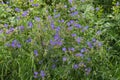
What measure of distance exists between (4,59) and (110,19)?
171 centimetres

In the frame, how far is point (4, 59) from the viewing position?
3.70 m

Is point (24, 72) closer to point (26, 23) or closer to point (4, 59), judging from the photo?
point (4, 59)

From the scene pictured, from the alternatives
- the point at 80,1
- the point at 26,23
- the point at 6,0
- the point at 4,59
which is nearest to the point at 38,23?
the point at 26,23

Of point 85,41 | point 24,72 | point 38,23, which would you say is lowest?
point 24,72

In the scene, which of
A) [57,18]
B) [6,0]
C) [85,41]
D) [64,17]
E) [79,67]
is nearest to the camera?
[79,67]

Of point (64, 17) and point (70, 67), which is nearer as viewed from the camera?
point (70, 67)

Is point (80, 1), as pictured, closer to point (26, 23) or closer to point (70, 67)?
point (26, 23)

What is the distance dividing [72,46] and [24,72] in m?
0.64

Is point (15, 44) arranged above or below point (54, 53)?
above

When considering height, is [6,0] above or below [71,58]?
above

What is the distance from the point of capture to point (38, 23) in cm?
377

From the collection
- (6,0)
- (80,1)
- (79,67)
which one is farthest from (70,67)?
(6,0)

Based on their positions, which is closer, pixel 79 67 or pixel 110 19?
pixel 79 67

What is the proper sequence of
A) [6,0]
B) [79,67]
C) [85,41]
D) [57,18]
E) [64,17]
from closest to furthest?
[79,67], [85,41], [57,18], [64,17], [6,0]
